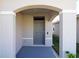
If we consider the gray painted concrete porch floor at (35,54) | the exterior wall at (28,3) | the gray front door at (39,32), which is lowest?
the gray painted concrete porch floor at (35,54)

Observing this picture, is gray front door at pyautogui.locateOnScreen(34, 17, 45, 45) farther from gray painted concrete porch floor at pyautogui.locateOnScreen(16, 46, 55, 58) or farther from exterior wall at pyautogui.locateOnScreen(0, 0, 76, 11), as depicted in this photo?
exterior wall at pyautogui.locateOnScreen(0, 0, 76, 11)

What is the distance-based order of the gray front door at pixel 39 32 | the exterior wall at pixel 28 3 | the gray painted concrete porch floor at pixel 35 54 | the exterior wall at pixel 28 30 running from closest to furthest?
1. the exterior wall at pixel 28 3
2. the gray painted concrete porch floor at pixel 35 54
3. the exterior wall at pixel 28 30
4. the gray front door at pixel 39 32

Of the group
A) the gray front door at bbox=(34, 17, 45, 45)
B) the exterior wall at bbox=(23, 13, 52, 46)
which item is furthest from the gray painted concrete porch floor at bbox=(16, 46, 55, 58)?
the gray front door at bbox=(34, 17, 45, 45)

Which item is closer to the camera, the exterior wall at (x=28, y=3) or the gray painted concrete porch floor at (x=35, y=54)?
the exterior wall at (x=28, y=3)

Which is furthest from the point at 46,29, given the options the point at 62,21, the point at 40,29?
the point at 62,21

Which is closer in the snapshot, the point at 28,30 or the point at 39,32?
the point at 28,30

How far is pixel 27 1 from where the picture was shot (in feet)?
24.1

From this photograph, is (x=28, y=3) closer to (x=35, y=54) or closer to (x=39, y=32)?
(x=35, y=54)

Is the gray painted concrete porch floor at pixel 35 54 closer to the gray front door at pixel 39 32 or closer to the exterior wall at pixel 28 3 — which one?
the exterior wall at pixel 28 3

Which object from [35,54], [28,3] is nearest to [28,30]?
[35,54]

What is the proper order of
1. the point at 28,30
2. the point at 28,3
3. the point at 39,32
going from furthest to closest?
the point at 39,32, the point at 28,30, the point at 28,3

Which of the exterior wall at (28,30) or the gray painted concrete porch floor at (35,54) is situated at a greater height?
the exterior wall at (28,30)

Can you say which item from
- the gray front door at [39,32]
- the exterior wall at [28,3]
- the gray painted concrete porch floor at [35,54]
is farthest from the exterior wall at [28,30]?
the exterior wall at [28,3]

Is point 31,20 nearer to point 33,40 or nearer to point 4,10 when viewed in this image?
point 33,40
